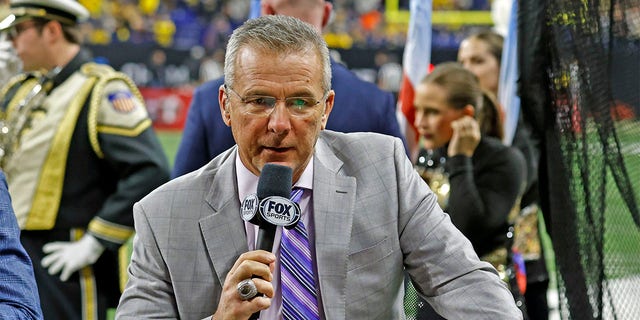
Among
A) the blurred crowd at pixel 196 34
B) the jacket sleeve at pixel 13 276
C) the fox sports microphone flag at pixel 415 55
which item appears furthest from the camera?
the blurred crowd at pixel 196 34

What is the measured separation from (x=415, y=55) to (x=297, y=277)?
3.89 meters

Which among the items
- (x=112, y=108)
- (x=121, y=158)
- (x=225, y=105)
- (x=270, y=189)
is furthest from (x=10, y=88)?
(x=270, y=189)

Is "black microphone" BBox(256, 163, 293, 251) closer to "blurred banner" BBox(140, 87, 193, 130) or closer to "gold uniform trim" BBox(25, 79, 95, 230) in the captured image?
"gold uniform trim" BBox(25, 79, 95, 230)

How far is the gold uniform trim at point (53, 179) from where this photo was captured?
5.03m

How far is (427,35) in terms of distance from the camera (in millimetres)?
6059

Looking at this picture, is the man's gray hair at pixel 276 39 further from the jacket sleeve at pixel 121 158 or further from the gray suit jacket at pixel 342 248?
the jacket sleeve at pixel 121 158

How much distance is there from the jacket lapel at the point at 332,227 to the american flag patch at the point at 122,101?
110 inches

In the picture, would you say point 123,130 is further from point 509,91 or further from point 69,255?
point 509,91

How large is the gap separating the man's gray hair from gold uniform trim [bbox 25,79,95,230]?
111 inches

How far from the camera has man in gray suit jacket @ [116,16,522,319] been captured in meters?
2.29

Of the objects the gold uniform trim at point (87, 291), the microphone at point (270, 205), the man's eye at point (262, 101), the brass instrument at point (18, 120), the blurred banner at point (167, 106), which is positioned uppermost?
the man's eye at point (262, 101)

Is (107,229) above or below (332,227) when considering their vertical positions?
below

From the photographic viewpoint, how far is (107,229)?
16.7ft

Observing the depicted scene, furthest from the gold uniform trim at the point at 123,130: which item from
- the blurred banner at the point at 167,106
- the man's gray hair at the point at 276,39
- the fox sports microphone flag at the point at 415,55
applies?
the blurred banner at the point at 167,106
